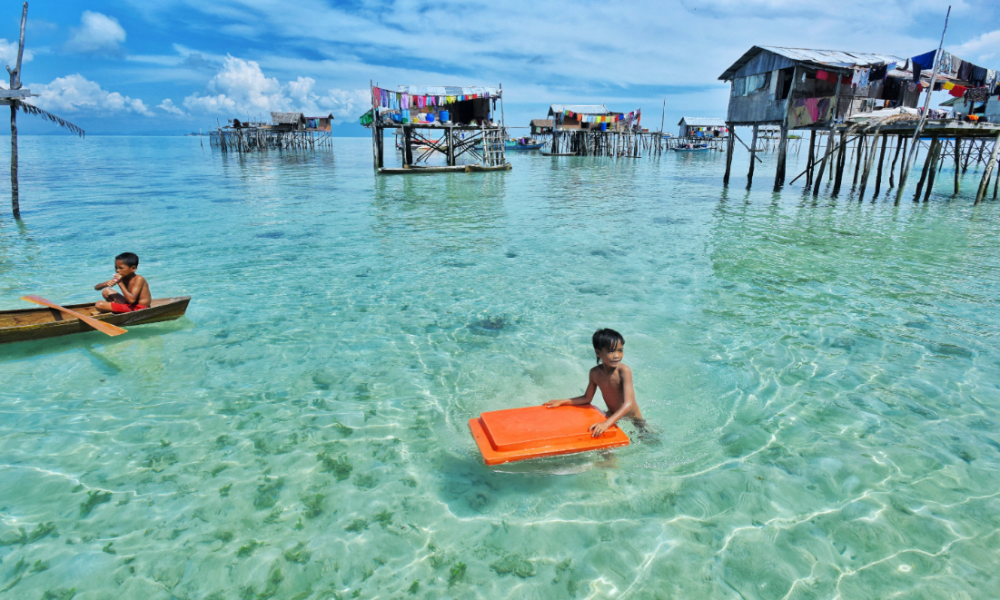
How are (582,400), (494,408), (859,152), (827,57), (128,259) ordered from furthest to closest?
(859,152)
(827,57)
(128,259)
(494,408)
(582,400)

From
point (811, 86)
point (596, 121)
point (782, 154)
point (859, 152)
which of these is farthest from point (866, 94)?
point (596, 121)

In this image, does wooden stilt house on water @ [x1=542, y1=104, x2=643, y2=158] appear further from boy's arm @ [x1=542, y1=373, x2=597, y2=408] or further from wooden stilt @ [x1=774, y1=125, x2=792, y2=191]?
boy's arm @ [x1=542, y1=373, x2=597, y2=408]

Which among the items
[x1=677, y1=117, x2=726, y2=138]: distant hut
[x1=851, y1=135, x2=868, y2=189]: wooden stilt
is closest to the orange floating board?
[x1=851, y1=135, x2=868, y2=189]: wooden stilt

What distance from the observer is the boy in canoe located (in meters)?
6.74

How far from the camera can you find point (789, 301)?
8.19 meters

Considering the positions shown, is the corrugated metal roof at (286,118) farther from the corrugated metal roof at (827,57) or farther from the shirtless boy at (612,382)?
the shirtless boy at (612,382)

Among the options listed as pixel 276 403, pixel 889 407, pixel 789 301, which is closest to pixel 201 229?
pixel 276 403

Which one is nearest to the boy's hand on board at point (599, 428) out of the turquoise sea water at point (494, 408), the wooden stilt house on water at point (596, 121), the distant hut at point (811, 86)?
the turquoise sea water at point (494, 408)

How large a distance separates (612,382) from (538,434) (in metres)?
0.89

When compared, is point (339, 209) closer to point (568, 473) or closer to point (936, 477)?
point (568, 473)

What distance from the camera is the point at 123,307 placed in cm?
689

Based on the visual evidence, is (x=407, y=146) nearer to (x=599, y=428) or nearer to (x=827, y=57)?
(x=827, y=57)

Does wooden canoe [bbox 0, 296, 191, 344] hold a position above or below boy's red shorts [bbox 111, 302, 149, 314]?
below

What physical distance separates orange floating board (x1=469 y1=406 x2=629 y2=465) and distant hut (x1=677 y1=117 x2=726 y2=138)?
73581 millimetres
